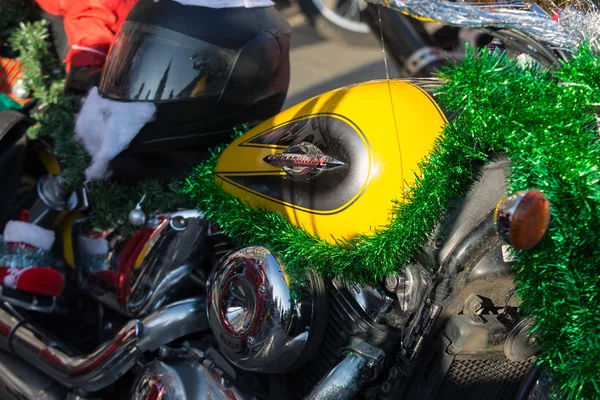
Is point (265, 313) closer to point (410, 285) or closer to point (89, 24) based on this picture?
point (410, 285)

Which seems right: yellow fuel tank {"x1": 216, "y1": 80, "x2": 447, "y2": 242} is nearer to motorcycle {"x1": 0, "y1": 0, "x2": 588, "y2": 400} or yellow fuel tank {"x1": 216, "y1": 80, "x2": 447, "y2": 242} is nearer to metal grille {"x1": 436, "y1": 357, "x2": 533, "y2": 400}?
motorcycle {"x1": 0, "y1": 0, "x2": 588, "y2": 400}

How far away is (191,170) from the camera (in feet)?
6.40

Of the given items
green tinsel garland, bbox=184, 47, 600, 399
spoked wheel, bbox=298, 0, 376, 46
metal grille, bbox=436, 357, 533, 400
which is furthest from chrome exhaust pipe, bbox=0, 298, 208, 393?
spoked wheel, bbox=298, 0, 376, 46

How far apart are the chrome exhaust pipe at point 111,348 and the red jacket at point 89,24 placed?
0.89m

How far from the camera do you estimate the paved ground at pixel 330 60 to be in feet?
4.66

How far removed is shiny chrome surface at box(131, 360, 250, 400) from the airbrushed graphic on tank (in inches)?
17.4

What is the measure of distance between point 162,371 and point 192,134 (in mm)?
662

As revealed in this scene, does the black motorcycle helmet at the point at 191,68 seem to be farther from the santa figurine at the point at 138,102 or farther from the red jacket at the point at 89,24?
the red jacket at the point at 89,24

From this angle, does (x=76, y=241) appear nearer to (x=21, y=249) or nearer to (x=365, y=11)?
(x=21, y=249)

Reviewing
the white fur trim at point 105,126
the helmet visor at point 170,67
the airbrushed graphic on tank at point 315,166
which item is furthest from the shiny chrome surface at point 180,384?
the helmet visor at point 170,67

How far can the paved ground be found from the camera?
1.42 metres

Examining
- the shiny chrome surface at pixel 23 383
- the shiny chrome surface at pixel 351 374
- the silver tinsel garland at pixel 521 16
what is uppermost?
the silver tinsel garland at pixel 521 16

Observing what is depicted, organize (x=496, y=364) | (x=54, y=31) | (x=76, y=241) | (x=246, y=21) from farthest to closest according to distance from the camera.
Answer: (x=54, y=31) → (x=76, y=241) → (x=246, y=21) → (x=496, y=364)

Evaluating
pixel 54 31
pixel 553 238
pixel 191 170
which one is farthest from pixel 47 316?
pixel 553 238
